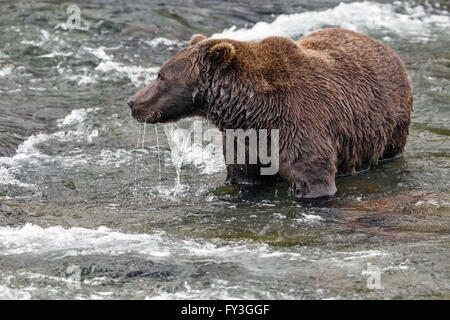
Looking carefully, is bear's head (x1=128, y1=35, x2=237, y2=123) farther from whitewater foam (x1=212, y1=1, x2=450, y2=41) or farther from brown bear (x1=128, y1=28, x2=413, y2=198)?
whitewater foam (x1=212, y1=1, x2=450, y2=41)

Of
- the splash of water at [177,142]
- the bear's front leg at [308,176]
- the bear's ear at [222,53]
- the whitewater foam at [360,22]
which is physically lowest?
the splash of water at [177,142]

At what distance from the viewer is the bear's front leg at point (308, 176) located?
780cm

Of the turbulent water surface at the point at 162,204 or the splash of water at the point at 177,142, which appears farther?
the splash of water at the point at 177,142

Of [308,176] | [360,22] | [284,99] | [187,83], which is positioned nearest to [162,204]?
[187,83]

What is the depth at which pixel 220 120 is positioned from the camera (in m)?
8.05

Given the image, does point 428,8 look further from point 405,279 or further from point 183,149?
point 405,279

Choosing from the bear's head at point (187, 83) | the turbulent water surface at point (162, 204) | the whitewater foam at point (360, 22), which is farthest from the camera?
the whitewater foam at point (360, 22)

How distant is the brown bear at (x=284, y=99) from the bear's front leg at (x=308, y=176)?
0.03 ft

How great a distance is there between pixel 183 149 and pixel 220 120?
1.95m

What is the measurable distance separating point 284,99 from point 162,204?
1.63m

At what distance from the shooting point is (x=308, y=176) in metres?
7.82

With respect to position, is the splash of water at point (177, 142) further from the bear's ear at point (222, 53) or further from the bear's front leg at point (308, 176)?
the bear's ear at point (222, 53)

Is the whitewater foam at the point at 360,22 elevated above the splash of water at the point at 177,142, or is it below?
above

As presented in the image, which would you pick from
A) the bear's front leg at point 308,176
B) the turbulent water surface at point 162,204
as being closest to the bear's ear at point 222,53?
the bear's front leg at point 308,176
